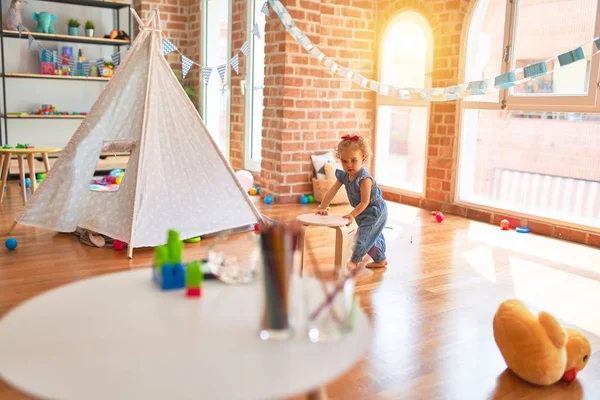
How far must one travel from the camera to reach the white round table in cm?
88

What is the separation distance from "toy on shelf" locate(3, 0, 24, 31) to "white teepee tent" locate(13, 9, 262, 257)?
288cm

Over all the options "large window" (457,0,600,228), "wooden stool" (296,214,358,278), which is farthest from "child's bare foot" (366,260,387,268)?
"large window" (457,0,600,228)

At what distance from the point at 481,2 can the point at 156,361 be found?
4.31 metres

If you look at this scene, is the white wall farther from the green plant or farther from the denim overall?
the denim overall

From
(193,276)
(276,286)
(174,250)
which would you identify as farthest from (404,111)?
(276,286)

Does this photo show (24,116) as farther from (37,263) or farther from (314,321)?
(314,321)

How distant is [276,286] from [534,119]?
369cm

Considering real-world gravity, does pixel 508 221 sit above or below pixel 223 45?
below

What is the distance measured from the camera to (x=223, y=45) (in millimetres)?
6520

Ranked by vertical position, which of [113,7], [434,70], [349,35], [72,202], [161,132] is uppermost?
[113,7]

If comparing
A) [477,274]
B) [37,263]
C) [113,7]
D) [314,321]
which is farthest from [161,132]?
[113,7]

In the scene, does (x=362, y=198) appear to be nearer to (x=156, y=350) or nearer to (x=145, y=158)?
(x=145, y=158)

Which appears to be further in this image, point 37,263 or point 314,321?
point 37,263

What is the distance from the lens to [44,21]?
237 inches
